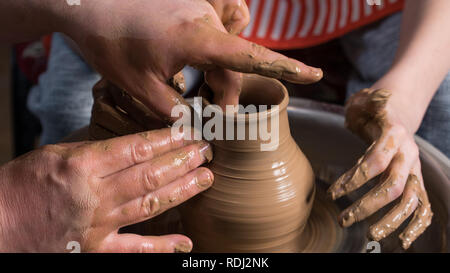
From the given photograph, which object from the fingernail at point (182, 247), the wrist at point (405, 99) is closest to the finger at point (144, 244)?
the fingernail at point (182, 247)

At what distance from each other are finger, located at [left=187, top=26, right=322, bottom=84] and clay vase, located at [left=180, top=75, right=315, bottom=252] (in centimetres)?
10

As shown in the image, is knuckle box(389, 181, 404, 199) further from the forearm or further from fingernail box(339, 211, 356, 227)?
the forearm

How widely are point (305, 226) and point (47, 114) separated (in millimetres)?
1076

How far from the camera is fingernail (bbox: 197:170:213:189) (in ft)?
3.53

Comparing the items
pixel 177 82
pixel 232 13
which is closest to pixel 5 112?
pixel 177 82

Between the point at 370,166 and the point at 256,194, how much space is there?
0.86 feet

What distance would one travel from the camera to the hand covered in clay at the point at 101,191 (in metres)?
1.04

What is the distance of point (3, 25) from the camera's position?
4.26 ft

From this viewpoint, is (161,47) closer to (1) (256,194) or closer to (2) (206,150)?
(2) (206,150)

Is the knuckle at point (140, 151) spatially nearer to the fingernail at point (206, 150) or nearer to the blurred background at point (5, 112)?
the fingernail at point (206, 150)

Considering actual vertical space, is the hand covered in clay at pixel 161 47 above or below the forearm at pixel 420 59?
above

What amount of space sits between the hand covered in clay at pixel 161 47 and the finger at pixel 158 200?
14 cm

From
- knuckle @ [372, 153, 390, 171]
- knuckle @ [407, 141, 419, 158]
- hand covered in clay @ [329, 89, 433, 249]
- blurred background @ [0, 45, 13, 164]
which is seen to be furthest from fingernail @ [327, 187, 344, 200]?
blurred background @ [0, 45, 13, 164]
